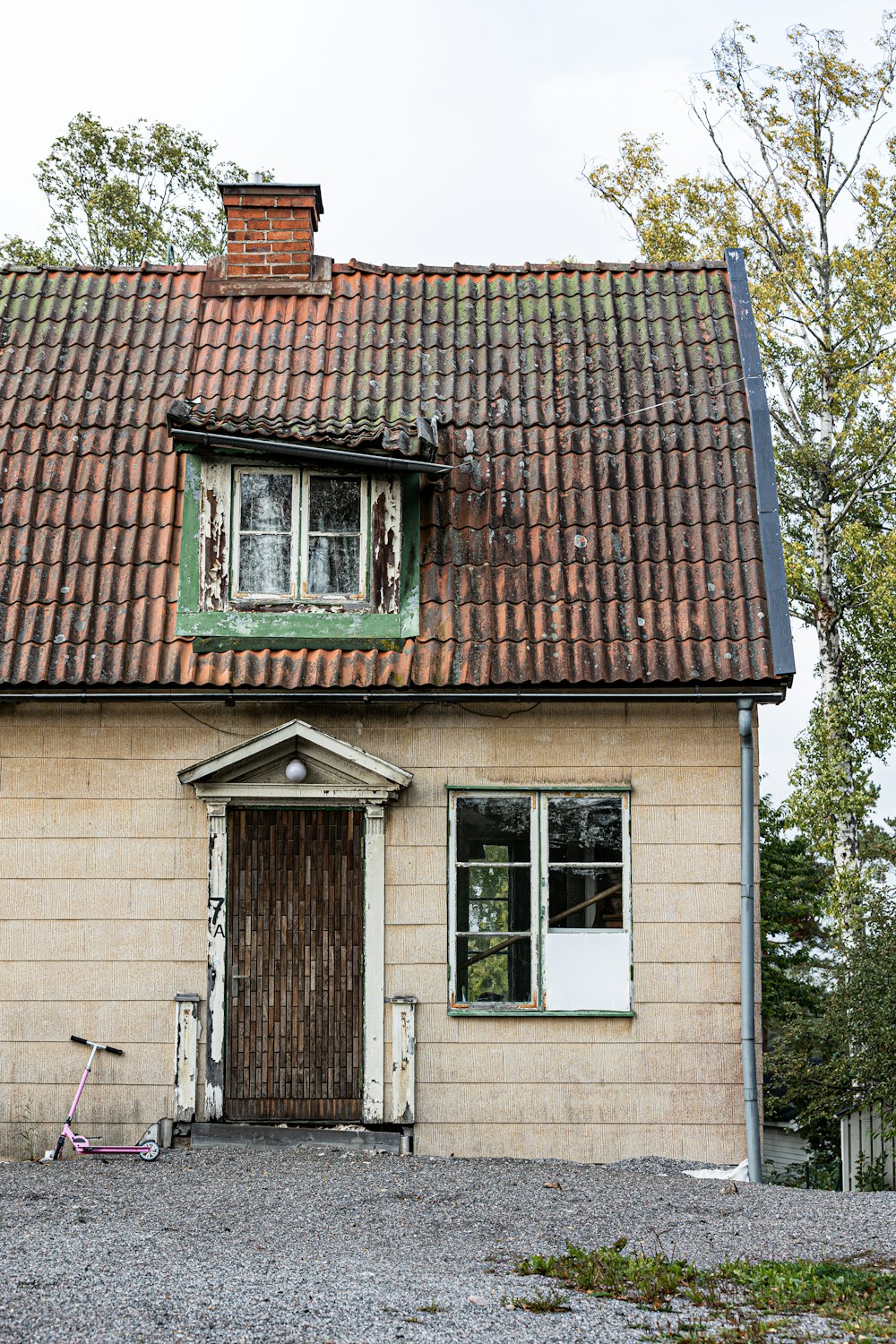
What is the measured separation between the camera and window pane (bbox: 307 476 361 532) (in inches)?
464

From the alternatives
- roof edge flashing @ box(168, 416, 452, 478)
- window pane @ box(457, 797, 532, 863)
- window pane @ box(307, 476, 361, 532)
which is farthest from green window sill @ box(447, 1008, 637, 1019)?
roof edge flashing @ box(168, 416, 452, 478)

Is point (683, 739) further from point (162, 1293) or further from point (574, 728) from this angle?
point (162, 1293)

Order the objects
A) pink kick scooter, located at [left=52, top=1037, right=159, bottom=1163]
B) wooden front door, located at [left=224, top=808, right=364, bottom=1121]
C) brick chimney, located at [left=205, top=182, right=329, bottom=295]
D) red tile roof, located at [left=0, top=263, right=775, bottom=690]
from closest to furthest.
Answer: pink kick scooter, located at [left=52, top=1037, right=159, bottom=1163] → wooden front door, located at [left=224, top=808, right=364, bottom=1121] → red tile roof, located at [left=0, top=263, right=775, bottom=690] → brick chimney, located at [left=205, top=182, right=329, bottom=295]

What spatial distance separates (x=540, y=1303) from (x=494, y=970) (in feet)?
15.1

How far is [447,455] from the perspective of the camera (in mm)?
12250

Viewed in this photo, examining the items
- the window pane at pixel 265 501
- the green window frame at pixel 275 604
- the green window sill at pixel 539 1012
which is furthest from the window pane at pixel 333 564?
the green window sill at pixel 539 1012

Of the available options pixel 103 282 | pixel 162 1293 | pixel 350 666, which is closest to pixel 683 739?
pixel 350 666

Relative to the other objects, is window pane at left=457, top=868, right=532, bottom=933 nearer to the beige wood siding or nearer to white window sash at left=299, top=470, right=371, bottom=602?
the beige wood siding

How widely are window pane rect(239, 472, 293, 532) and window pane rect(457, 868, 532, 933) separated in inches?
126

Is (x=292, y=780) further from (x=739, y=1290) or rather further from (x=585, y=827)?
(x=739, y=1290)

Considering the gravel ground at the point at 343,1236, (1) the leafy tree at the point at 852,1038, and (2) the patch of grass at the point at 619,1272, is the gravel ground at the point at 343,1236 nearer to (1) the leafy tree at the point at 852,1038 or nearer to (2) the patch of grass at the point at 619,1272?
(2) the patch of grass at the point at 619,1272

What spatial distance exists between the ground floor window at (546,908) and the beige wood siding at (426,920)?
0.39ft

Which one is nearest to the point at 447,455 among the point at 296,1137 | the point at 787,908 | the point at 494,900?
the point at 494,900

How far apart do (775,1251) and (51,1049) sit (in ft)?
19.0
